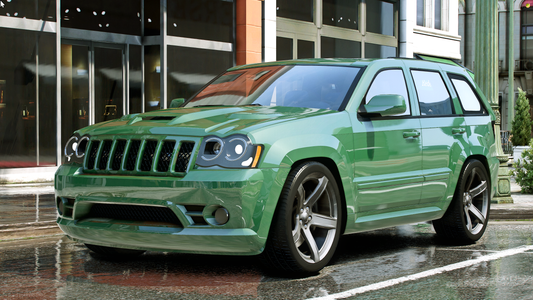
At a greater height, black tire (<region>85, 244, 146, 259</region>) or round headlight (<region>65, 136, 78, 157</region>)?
round headlight (<region>65, 136, 78, 157</region>)

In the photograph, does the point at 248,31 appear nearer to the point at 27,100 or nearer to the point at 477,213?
the point at 27,100

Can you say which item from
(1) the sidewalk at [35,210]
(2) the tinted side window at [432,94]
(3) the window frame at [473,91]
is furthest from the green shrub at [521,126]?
(2) the tinted side window at [432,94]

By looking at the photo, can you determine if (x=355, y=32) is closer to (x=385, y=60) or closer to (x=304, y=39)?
(x=304, y=39)

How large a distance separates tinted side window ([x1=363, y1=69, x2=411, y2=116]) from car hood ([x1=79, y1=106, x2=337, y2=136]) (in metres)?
0.74

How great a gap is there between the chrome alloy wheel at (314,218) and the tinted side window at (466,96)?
266 centimetres

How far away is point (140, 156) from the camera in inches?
199

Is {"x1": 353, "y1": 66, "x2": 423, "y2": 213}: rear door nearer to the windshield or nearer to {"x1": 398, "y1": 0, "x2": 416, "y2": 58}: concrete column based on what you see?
the windshield

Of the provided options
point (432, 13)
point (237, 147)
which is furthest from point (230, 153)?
point (432, 13)

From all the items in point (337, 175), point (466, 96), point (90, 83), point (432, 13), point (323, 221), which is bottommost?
point (323, 221)

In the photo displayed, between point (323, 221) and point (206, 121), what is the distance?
1.22 m

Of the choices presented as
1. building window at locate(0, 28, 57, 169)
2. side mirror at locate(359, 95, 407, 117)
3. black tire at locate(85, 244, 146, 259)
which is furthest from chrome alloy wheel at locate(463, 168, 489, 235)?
building window at locate(0, 28, 57, 169)

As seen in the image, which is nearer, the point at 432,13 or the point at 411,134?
the point at 411,134

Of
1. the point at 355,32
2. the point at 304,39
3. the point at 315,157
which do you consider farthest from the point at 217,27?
the point at 315,157

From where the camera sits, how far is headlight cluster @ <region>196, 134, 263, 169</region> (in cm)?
485
